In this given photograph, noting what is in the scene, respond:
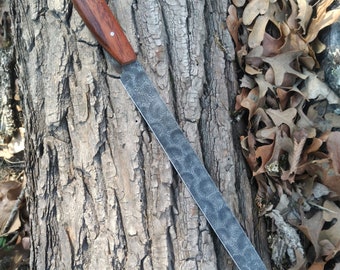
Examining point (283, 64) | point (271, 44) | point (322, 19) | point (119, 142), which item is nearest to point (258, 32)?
point (271, 44)

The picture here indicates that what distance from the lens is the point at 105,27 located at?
1.72 metres

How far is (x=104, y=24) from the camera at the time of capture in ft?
5.65

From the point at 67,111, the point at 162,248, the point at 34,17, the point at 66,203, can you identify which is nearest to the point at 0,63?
the point at 34,17

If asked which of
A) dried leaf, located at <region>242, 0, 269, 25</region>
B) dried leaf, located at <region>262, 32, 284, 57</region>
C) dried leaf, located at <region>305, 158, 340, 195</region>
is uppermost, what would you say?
dried leaf, located at <region>242, 0, 269, 25</region>

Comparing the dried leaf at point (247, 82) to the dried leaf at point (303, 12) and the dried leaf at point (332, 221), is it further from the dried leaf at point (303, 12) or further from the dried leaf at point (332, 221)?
the dried leaf at point (332, 221)

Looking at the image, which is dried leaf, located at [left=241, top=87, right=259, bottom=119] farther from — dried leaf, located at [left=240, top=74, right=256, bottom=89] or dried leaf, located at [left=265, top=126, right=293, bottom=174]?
dried leaf, located at [left=265, top=126, right=293, bottom=174]

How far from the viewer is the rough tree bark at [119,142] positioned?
1.72 metres

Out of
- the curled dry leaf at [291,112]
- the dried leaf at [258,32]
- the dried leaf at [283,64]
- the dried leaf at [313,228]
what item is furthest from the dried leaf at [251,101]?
the dried leaf at [313,228]

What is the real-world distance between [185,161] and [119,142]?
0.28 m

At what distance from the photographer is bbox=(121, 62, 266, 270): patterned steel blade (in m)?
1.75

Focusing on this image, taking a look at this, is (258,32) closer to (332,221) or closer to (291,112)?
(291,112)

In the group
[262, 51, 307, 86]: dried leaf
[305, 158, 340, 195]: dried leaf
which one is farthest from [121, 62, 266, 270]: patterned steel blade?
[262, 51, 307, 86]: dried leaf

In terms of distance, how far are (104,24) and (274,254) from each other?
1.26 metres

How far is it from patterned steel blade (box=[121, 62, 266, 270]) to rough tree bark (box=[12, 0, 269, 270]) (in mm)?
35
